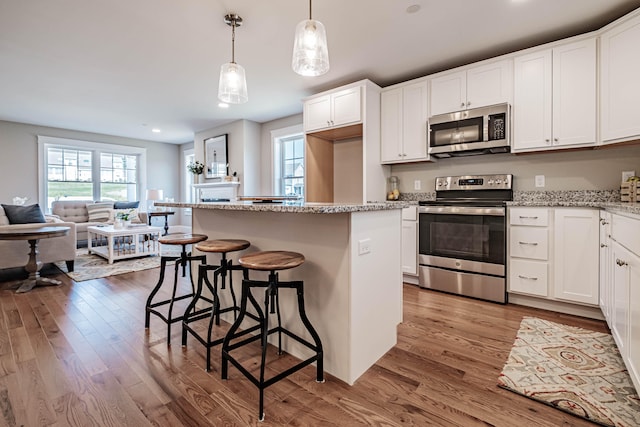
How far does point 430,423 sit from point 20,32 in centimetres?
434

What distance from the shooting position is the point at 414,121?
11.6ft

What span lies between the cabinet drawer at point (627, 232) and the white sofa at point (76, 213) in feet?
23.4

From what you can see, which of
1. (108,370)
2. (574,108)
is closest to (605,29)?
(574,108)

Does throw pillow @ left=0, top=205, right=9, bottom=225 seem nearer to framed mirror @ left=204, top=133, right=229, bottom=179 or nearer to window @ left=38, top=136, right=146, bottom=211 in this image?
window @ left=38, top=136, right=146, bottom=211

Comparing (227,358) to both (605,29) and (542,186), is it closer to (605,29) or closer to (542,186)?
(542,186)

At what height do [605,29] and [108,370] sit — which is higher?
[605,29]

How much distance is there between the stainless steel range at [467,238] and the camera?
9.46 ft

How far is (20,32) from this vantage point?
271 centimetres

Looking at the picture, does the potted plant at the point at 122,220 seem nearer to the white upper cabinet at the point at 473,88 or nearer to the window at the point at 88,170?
the window at the point at 88,170

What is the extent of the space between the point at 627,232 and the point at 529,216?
117 cm

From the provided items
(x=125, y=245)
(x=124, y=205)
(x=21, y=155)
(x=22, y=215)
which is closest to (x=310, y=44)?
(x=22, y=215)

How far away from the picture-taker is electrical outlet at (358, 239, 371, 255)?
5.45 ft

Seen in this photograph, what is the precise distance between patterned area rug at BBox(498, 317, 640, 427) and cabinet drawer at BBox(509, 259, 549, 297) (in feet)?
1.59

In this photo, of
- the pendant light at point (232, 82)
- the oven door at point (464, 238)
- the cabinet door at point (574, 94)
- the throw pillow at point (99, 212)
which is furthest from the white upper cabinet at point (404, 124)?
the throw pillow at point (99, 212)
